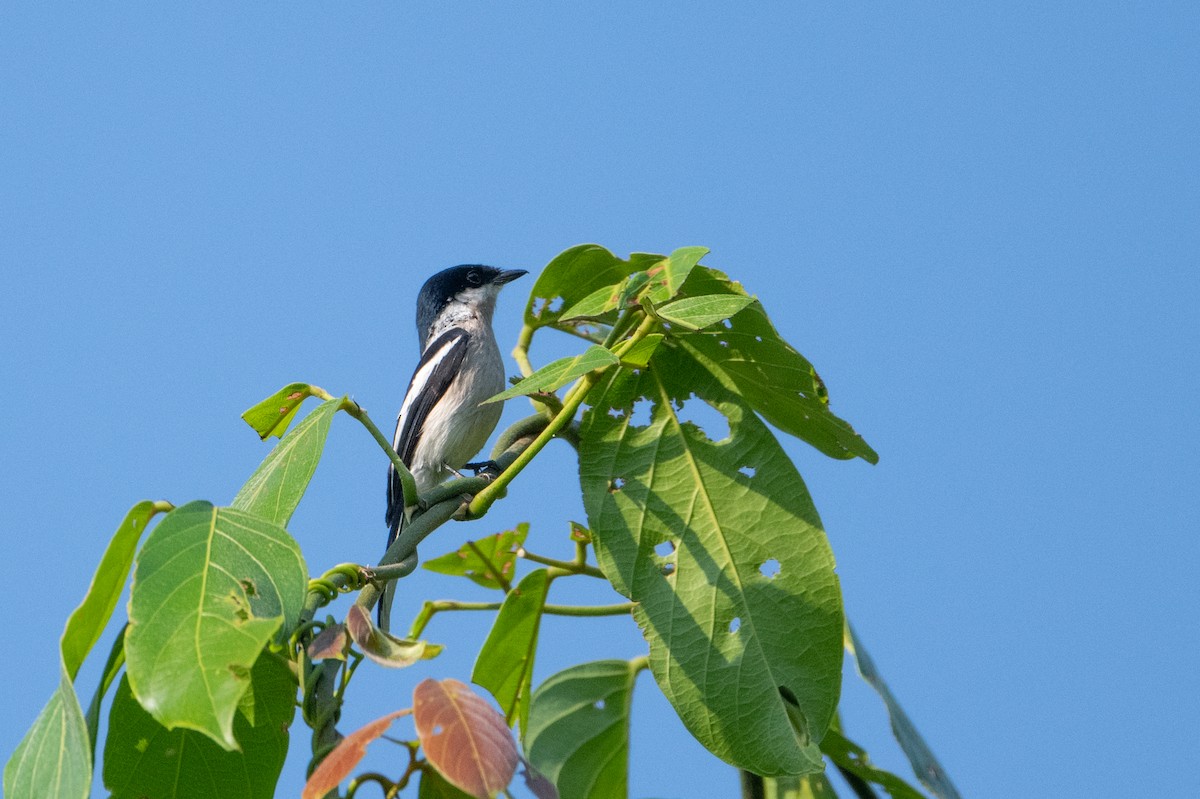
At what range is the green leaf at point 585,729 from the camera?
283cm

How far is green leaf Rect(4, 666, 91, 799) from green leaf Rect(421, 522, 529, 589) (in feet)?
3.99

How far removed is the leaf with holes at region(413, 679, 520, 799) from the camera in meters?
1.50

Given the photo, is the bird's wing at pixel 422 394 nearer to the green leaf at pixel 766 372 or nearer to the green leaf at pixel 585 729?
the green leaf at pixel 585 729

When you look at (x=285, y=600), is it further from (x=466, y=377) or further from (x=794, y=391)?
(x=466, y=377)

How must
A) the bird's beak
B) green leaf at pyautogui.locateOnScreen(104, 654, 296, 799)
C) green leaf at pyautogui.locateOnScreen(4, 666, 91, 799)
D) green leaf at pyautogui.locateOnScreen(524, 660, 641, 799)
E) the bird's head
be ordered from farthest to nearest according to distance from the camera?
the bird's beak < the bird's head < green leaf at pyautogui.locateOnScreen(524, 660, 641, 799) < green leaf at pyautogui.locateOnScreen(104, 654, 296, 799) < green leaf at pyautogui.locateOnScreen(4, 666, 91, 799)

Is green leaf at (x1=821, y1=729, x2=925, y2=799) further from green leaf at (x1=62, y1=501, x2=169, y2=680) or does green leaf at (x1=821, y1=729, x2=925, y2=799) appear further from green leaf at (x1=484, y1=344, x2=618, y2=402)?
green leaf at (x1=62, y1=501, x2=169, y2=680)

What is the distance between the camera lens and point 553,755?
9.23 ft

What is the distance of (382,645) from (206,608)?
0.27 metres

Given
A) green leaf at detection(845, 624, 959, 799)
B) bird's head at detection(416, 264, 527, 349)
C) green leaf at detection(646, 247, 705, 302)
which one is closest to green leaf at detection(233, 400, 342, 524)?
green leaf at detection(646, 247, 705, 302)

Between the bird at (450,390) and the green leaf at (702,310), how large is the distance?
3317 millimetres

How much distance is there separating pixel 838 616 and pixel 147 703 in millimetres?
1455

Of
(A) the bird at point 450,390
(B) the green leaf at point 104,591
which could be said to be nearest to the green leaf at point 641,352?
(B) the green leaf at point 104,591

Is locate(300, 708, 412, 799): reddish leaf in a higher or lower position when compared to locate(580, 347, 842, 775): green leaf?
lower

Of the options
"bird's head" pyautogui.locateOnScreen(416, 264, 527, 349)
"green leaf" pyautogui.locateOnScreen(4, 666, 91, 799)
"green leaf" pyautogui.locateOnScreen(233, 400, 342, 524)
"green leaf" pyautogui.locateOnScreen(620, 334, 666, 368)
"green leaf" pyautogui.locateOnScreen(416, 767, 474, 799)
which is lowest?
"green leaf" pyautogui.locateOnScreen(416, 767, 474, 799)
